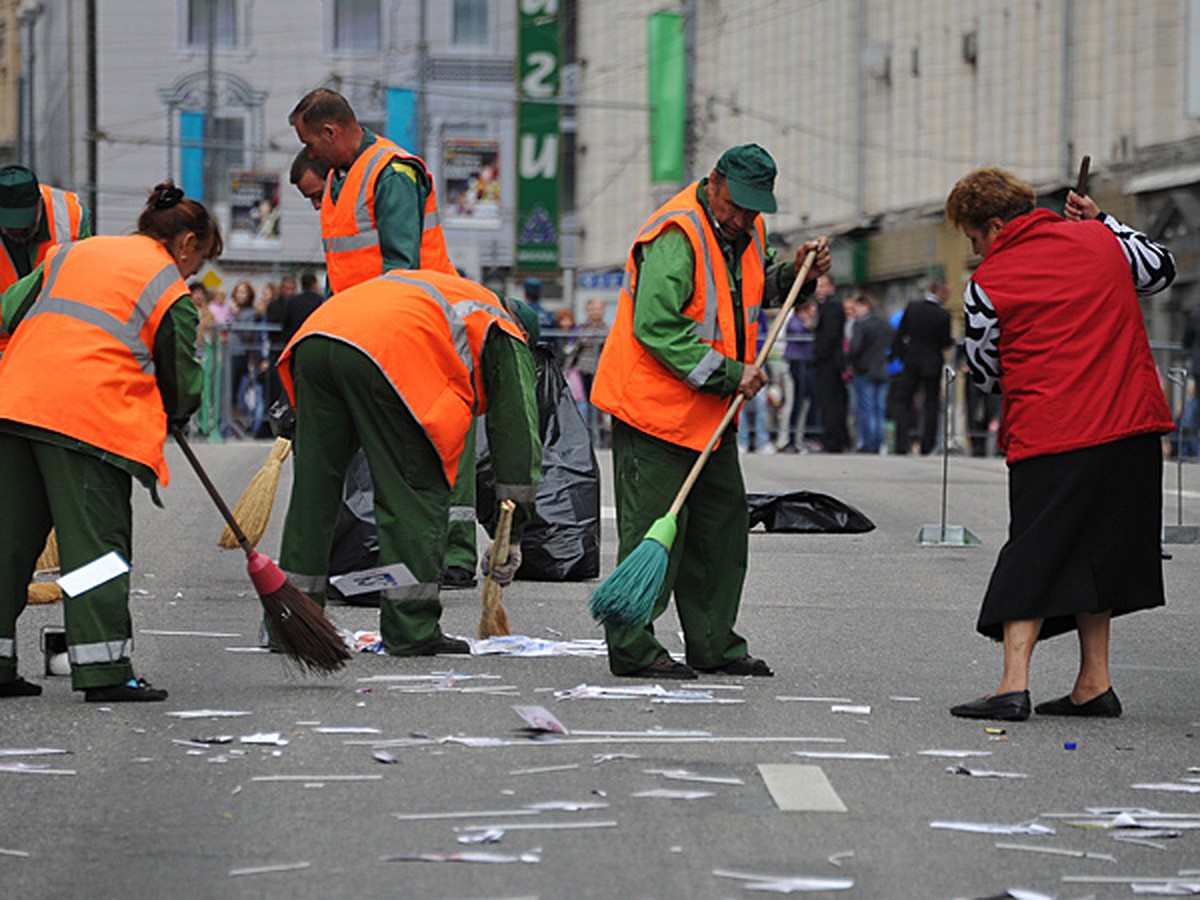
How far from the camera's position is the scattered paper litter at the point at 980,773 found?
6910 millimetres

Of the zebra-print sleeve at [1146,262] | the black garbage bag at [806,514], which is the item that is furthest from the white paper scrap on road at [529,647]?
the black garbage bag at [806,514]

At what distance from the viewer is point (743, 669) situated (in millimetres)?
8891

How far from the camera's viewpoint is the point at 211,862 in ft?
18.8

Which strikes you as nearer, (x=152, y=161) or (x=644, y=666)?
(x=644, y=666)

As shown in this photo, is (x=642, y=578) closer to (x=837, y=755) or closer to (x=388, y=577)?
(x=388, y=577)

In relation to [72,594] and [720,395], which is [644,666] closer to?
[720,395]

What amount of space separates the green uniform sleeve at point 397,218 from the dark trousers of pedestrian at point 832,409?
16403 millimetres

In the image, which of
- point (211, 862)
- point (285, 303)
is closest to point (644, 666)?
point (211, 862)

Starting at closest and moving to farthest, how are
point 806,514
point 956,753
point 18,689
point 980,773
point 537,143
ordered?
1. point 980,773
2. point 956,753
3. point 18,689
4. point 806,514
5. point 537,143

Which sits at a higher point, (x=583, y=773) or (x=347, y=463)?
(x=347, y=463)

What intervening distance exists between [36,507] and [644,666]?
76.8 inches

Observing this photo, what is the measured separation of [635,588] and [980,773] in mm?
1790

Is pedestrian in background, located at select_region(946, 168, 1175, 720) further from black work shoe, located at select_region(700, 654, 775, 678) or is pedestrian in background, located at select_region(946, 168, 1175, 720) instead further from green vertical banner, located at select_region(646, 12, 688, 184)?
green vertical banner, located at select_region(646, 12, 688, 184)

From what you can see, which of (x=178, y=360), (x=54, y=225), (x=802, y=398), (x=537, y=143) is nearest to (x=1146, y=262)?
(x=178, y=360)
